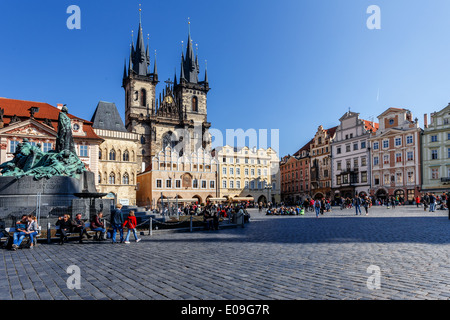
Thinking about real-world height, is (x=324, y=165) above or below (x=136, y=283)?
above

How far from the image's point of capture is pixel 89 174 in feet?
57.9

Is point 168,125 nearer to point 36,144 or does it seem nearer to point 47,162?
point 36,144

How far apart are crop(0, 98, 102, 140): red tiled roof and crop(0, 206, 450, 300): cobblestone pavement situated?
3620cm

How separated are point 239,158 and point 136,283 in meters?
63.1

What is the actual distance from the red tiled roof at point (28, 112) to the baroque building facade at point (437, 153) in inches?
1713

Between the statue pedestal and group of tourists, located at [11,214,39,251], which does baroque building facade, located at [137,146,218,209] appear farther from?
group of tourists, located at [11,214,39,251]

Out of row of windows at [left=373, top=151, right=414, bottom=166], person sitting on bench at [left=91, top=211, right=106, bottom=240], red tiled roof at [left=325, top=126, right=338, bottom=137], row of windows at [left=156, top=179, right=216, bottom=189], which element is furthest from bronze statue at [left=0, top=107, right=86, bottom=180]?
red tiled roof at [left=325, top=126, right=338, bottom=137]

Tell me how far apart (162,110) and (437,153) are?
49.5 metres

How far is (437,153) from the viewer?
49094 millimetres

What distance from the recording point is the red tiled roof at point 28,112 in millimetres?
42344

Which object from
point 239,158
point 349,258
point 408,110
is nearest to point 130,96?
point 239,158
